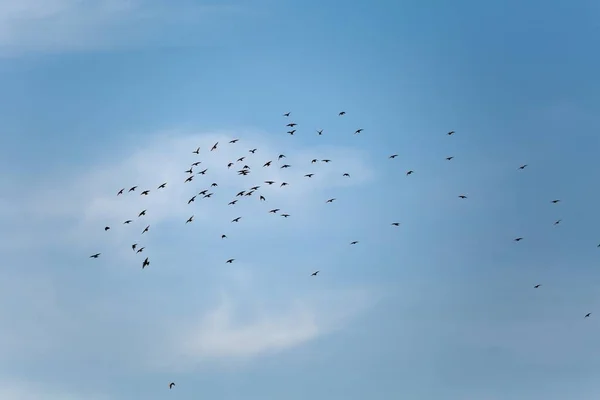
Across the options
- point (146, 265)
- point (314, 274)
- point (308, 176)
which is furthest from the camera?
point (314, 274)

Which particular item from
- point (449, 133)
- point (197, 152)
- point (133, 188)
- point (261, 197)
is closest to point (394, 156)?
point (449, 133)

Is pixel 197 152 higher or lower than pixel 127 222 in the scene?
higher

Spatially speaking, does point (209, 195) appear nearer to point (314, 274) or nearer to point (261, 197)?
point (261, 197)

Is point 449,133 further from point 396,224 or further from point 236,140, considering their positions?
point 236,140

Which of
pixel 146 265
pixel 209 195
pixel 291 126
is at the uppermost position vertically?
pixel 291 126

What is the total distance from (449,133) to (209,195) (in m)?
51.6

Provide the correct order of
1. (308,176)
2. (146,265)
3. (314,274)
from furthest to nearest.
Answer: (314,274), (308,176), (146,265)

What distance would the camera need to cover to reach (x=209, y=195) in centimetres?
16600

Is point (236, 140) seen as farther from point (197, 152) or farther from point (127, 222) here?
point (127, 222)

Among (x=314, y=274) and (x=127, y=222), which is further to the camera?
(x=314, y=274)

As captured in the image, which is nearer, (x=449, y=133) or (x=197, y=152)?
(x=197, y=152)

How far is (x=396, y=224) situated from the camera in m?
179

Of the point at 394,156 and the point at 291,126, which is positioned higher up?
the point at 291,126

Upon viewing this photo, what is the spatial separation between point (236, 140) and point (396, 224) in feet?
127
